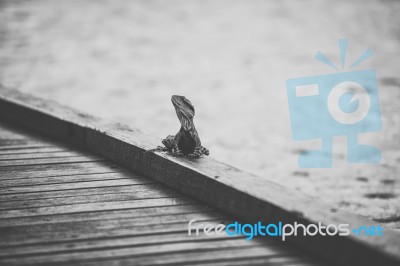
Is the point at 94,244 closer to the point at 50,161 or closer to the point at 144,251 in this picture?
the point at 144,251

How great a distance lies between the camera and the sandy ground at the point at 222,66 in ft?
23.1

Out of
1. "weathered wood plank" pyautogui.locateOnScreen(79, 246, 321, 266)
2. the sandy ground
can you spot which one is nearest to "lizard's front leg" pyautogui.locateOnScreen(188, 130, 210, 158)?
"weathered wood plank" pyautogui.locateOnScreen(79, 246, 321, 266)

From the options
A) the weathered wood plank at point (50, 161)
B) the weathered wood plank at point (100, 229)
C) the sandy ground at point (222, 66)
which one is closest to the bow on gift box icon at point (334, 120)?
the sandy ground at point (222, 66)

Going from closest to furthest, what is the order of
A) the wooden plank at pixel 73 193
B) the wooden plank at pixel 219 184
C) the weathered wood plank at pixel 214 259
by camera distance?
1. the wooden plank at pixel 219 184
2. the weathered wood plank at pixel 214 259
3. the wooden plank at pixel 73 193

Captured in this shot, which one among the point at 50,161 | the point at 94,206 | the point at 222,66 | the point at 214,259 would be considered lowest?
the point at 214,259

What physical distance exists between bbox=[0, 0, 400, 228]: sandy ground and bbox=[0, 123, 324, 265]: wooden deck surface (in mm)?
2447

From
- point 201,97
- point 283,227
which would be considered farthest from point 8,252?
point 201,97

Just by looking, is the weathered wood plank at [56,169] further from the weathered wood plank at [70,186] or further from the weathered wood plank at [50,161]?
the weathered wood plank at [70,186]

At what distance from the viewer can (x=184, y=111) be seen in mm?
3521

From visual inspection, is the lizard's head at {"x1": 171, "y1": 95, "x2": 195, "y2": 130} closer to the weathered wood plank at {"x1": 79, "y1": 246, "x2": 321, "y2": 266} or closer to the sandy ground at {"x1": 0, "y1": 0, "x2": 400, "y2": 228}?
the weathered wood plank at {"x1": 79, "y1": 246, "x2": 321, "y2": 266}

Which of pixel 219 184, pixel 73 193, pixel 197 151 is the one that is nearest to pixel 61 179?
pixel 73 193

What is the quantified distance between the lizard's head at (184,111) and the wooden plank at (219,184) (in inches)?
10.4

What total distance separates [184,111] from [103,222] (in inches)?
39.7

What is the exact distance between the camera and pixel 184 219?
287 cm
